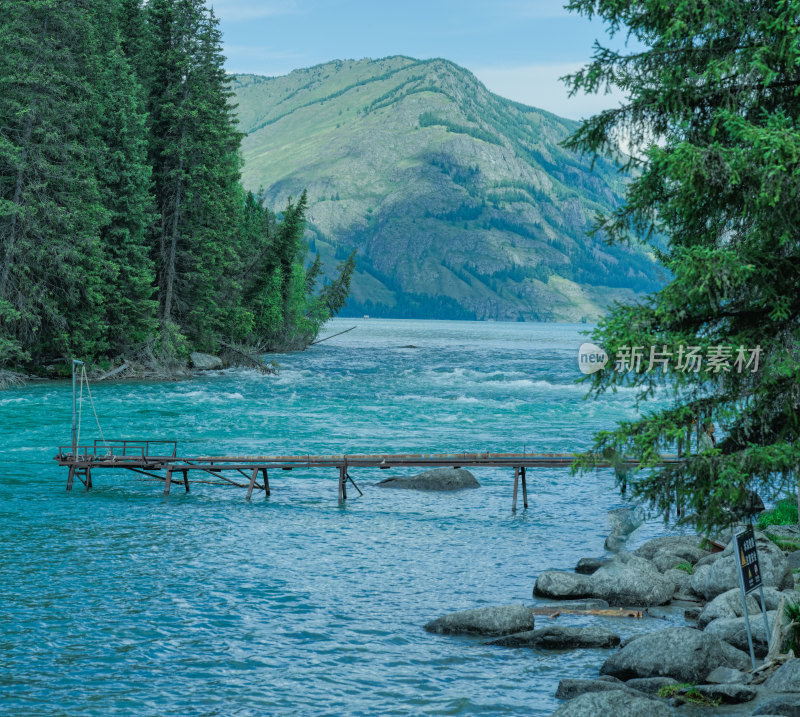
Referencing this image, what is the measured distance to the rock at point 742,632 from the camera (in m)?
16.5

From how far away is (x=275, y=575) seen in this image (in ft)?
78.4

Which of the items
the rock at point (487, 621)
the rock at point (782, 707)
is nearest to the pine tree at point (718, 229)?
the rock at point (782, 707)

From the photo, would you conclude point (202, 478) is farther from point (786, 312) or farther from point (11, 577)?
point (786, 312)

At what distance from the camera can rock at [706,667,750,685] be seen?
47.7 ft

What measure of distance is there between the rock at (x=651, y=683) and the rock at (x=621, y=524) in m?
13.2

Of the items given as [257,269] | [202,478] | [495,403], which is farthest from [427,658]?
[257,269]

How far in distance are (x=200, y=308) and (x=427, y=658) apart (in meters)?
61.5

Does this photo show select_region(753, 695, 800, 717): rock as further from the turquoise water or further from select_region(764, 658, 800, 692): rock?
the turquoise water

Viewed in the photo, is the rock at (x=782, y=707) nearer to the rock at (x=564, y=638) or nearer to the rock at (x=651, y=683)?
the rock at (x=651, y=683)

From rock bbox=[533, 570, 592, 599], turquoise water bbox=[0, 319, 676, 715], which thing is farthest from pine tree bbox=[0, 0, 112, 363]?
rock bbox=[533, 570, 592, 599]

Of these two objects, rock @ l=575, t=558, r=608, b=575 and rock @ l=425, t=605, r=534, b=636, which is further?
rock @ l=575, t=558, r=608, b=575

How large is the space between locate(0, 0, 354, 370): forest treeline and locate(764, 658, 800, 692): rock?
53.9 meters

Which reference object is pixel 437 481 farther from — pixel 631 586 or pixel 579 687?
pixel 579 687

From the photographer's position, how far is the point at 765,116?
34.6ft
